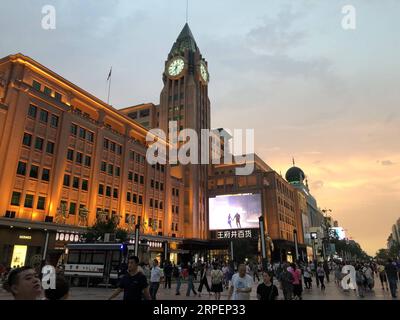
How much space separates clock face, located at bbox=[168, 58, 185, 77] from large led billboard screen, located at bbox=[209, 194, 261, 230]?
3386cm

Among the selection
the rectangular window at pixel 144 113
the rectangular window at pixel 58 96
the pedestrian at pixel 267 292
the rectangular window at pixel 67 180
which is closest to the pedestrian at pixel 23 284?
the pedestrian at pixel 267 292

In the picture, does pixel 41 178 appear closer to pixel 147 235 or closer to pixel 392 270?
pixel 147 235

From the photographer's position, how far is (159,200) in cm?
5812

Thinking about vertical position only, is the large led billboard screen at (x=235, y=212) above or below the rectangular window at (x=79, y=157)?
below

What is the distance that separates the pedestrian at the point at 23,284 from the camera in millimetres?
3436

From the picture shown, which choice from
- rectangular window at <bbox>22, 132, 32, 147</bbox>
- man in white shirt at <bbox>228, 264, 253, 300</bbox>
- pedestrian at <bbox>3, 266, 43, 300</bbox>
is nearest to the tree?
rectangular window at <bbox>22, 132, 32, 147</bbox>

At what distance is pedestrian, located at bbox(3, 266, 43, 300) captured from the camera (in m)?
3.44

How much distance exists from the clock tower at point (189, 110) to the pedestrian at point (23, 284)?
6274 cm

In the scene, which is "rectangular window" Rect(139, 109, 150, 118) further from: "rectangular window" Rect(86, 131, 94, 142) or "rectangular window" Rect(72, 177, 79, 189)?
"rectangular window" Rect(72, 177, 79, 189)

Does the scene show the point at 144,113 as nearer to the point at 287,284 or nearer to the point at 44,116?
the point at 44,116

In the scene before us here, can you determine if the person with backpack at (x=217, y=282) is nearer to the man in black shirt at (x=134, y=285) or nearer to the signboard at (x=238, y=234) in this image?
the man in black shirt at (x=134, y=285)

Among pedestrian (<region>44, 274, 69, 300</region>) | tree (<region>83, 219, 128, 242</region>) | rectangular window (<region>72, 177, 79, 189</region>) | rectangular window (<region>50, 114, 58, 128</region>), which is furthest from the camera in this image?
rectangular window (<region>72, 177, 79, 189</region>)
